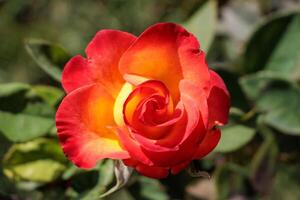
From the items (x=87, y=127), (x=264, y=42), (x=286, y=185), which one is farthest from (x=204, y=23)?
(x=286, y=185)

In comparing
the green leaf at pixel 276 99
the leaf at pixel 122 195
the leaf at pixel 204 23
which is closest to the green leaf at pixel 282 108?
the green leaf at pixel 276 99

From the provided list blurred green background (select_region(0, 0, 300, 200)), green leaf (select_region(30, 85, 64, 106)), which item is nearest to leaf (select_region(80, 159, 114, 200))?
blurred green background (select_region(0, 0, 300, 200))

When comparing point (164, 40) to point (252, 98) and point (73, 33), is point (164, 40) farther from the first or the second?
point (73, 33)

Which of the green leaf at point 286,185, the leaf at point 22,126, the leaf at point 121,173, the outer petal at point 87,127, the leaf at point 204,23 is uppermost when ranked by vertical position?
the outer petal at point 87,127

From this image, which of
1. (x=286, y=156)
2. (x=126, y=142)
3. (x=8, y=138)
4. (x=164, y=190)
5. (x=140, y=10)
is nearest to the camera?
(x=126, y=142)

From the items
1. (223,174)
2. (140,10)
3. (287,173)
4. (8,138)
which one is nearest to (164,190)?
(223,174)

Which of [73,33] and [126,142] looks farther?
[73,33]

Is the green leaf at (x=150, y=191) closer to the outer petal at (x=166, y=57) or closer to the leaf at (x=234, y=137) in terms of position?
the leaf at (x=234, y=137)
